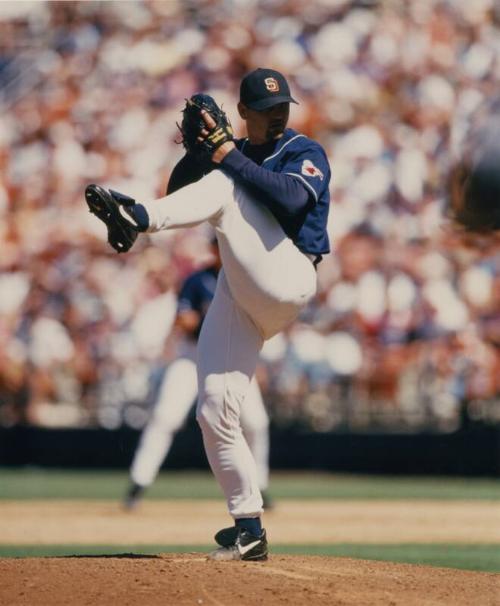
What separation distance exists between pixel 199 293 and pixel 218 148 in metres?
4.44

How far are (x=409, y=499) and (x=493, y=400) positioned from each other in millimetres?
2793

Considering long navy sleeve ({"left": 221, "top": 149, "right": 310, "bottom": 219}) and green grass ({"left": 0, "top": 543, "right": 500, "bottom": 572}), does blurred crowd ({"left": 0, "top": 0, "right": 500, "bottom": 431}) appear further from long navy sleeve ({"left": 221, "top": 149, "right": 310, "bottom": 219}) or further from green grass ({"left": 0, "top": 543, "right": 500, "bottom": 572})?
long navy sleeve ({"left": 221, "top": 149, "right": 310, "bottom": 219})

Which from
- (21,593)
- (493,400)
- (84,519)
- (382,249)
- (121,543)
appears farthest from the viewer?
(382,249)

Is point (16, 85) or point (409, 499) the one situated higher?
point (16, 85)

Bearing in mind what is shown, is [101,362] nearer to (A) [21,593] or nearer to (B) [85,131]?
(B) [85,131]

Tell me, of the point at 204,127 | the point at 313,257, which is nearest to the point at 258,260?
the point at 313,257

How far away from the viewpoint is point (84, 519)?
8.55 m

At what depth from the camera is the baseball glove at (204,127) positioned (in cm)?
460

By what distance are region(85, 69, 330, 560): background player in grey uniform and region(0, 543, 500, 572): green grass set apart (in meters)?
1.62

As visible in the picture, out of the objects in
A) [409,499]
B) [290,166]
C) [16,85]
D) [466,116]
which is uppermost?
[16,85]

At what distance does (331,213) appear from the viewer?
14438 millimetres

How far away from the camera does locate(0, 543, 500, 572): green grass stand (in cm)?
631

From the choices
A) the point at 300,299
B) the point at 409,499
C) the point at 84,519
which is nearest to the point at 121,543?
the point at 84,519

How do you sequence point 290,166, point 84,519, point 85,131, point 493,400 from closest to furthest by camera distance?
1. point 290,166
2. point 84,519
3. point 493,400
4. point 85,131
